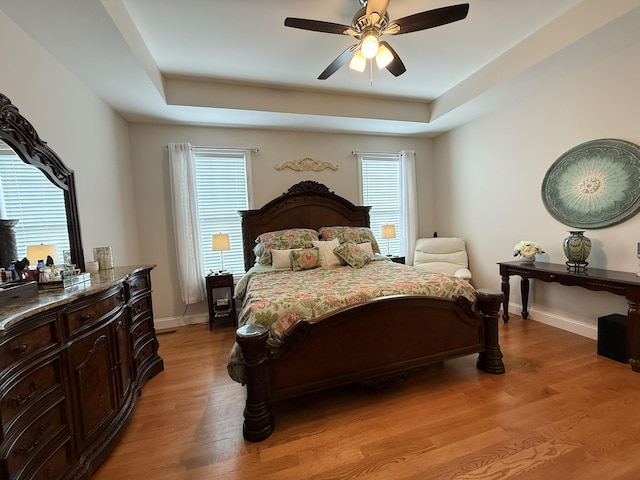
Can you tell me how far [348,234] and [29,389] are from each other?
3.13 meters

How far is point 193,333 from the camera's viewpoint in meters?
3.39

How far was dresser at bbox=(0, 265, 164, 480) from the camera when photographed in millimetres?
1062

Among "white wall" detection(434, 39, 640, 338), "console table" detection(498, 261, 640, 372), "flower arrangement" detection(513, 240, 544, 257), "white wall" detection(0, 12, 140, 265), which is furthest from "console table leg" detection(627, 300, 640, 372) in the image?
"white wall" detection(0, 12, 140, 265)

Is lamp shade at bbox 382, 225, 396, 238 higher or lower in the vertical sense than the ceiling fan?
lower

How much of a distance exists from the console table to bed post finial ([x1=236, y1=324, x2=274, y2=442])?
2.77 metres

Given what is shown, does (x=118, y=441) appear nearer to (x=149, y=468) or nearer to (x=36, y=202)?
(x=149, y=468)

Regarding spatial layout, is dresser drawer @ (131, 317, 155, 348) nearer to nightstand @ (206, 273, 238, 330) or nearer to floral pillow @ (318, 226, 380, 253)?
nightstand @ (206, 273, 238, 330)

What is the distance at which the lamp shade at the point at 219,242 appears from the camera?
3.46 m

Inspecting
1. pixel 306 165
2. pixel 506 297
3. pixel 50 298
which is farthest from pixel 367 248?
pixel 50 298

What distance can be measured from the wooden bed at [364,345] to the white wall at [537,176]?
4.75 ft

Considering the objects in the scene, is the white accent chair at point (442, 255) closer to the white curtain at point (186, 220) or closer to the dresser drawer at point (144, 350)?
the white curtain at point (186, 220)

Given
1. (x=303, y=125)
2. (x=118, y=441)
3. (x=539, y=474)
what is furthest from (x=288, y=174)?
(x=539, y=474)

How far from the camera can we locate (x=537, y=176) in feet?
10.4

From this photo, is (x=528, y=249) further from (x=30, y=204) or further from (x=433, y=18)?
(x=30, y=204)
